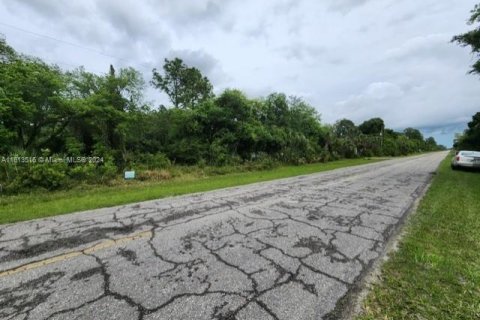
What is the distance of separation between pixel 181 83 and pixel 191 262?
27.6 m

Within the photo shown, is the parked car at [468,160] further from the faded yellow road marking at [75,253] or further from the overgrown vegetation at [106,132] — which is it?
the faded yellow road marking at [75,253]

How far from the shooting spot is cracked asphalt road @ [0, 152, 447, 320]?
220 centimetres

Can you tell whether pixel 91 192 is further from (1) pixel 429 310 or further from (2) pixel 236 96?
(2) pixel 236 96

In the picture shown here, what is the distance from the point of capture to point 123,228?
4348 mm

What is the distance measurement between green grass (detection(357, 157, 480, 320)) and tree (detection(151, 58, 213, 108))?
25.7 m

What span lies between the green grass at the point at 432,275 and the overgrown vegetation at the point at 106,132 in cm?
1030

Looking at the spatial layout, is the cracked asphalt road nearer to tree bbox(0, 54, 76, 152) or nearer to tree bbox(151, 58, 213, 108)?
tree bbox(0, 54, 76, 152)

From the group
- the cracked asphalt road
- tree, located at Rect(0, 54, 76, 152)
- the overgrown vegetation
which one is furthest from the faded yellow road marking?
tree, located at Rect(0, 54, 76, 152)

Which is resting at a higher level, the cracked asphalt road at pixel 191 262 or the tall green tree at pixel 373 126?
the tall green tree at pixel 373 126

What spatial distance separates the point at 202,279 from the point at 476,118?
52964 millimetres

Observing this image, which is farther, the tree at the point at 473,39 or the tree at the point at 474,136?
the tree at the point at 474,136

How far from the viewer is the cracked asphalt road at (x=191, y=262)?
7.22 feet

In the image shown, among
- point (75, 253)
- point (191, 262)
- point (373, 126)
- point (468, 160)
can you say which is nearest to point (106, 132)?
point (75, 253)

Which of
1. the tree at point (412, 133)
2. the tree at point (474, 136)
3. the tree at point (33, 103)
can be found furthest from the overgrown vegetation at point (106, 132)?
the tree at point (412, 133)
